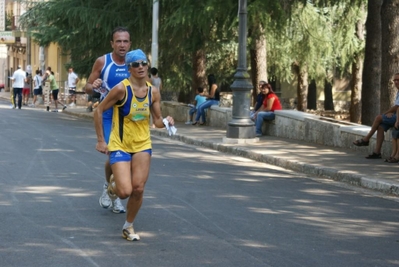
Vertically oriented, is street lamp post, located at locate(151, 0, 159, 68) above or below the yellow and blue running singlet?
above

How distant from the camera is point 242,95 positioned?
19.0 m

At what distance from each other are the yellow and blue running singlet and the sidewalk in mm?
4730

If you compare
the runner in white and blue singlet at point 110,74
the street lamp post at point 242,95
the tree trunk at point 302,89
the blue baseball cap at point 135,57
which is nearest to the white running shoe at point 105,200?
the runner in white and blue singlet at point 110,74

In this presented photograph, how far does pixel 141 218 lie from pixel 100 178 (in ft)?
10.5

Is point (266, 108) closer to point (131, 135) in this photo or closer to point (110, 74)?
point (110, 74)

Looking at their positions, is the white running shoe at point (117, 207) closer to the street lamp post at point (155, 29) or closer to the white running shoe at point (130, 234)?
the white running shoe at point (130, 234)

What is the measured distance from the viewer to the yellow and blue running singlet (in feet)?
27.3

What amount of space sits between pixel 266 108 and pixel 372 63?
10.3 ft

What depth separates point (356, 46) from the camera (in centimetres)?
3009


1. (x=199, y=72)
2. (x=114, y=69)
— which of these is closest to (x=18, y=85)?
(x=199, y=72)

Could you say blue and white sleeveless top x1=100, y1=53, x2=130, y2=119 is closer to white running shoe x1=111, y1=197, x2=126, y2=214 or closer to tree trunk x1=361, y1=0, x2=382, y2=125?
white running shoe x1=111, y1=197, x2=126, y2=214

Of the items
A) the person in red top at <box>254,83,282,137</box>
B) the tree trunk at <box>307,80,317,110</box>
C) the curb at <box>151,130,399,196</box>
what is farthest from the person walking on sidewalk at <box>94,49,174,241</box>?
the tree trunk at <box>307,80,317,110</box>

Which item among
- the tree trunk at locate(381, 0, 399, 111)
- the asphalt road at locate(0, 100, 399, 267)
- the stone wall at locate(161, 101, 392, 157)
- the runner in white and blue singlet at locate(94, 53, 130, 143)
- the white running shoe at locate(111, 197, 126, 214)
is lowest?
the asphalt road at locate(0, 100, 399, 267)

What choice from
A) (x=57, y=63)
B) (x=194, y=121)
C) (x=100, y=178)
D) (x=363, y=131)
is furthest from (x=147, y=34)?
(x=57, y=63)
